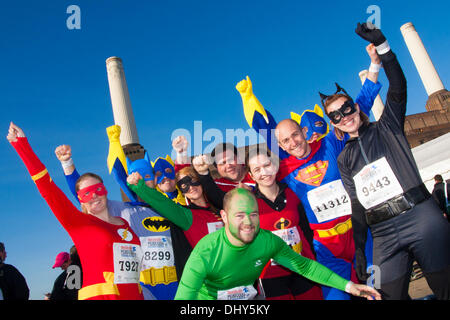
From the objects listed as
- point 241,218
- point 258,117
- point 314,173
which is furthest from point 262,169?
point 258,117

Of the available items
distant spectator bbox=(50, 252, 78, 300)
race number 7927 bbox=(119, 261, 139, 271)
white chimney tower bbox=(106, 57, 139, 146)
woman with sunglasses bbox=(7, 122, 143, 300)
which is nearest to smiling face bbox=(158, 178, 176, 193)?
woman with sunglasses bbox=(7, 122, 143, 300)

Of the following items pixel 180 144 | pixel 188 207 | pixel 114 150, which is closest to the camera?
pixel 188 207

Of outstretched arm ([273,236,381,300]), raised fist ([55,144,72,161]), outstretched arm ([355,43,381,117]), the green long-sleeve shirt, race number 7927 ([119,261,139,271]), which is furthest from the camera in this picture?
raised fist ([55,144,72,161])

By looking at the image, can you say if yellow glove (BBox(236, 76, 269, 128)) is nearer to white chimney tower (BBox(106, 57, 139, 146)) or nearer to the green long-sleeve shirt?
the green long-sleeve shirt

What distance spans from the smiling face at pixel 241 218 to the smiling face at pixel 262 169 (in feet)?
3.56

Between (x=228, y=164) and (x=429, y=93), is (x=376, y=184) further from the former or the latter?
(x=429, y=93)

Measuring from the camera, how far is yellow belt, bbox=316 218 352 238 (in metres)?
4.03

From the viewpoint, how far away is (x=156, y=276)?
4.18 metres

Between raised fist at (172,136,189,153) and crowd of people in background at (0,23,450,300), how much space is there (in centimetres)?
72

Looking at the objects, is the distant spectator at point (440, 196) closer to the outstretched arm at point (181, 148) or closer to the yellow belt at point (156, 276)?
the outstretched arm at point (181, 148)

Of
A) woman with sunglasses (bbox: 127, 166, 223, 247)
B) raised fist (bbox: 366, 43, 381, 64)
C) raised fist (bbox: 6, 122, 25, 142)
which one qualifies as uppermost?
raised fist (bbox: 6, 122, 25, 142)

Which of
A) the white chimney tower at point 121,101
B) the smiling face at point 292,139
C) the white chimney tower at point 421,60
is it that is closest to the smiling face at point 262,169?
the smiling face at point 292,139

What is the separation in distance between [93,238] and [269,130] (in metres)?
2.80
